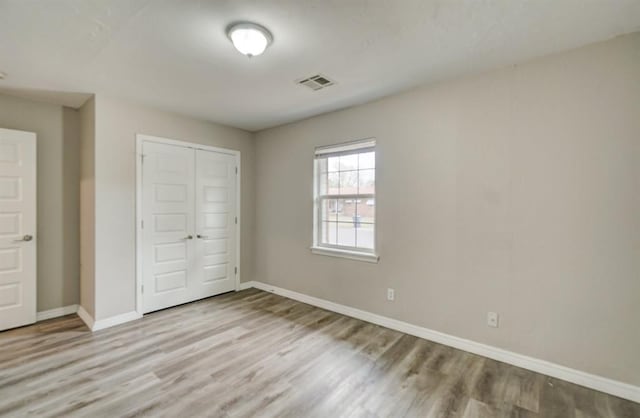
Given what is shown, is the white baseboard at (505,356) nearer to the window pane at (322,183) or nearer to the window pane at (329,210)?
the window pane at (329,210)

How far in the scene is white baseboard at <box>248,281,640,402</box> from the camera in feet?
6.68

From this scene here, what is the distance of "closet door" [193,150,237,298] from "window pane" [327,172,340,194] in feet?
4.99

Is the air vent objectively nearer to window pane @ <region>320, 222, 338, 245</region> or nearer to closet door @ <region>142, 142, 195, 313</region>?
window pane @ <region>320, 222, 338, 245</region>

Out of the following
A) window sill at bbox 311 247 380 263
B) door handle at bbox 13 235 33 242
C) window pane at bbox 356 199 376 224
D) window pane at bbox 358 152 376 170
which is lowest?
window sill at bbox 311 247 380 263

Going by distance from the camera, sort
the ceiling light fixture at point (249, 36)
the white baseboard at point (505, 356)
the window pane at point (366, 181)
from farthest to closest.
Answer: the window pane at point (366, 181), the white baseboard at point (505, 356), the ceiling light fixture at point (249, 36)

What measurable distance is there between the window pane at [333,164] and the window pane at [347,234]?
2.37 feet

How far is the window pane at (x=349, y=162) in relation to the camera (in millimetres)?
3559

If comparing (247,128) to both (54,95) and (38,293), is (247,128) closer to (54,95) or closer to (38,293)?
Result: (54,95)

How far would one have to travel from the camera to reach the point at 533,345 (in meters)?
2.34

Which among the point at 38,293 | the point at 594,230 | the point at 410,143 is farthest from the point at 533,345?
the point at 38,293

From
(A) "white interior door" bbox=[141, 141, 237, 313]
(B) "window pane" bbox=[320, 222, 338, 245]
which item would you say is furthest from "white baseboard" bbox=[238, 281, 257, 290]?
(B) "window pane" bbox=[320, 222, 338, 245]

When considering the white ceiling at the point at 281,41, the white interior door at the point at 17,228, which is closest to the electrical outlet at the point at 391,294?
the white ceiling at the point at 281,41

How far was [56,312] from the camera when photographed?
3.38m

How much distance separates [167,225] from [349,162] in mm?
2438
